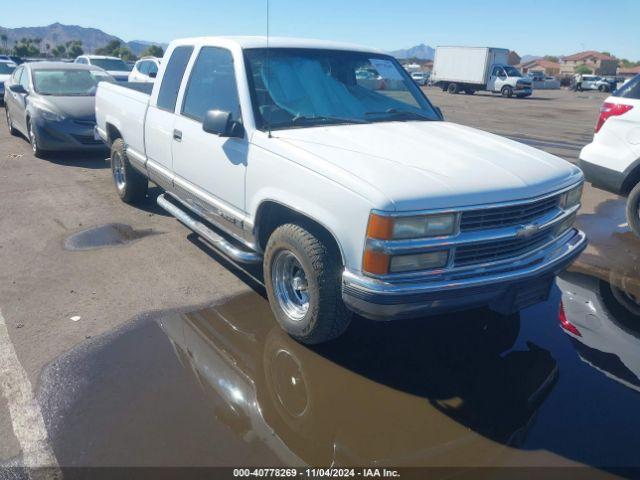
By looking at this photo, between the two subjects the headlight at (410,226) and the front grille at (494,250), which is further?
the front grille at (494,250)

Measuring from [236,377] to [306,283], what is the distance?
2.55 feet

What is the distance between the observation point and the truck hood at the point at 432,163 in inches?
121

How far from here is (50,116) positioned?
904cm

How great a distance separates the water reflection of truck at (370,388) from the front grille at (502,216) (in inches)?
41.7

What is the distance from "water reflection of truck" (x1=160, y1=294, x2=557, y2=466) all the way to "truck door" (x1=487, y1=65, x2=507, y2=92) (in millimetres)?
34735

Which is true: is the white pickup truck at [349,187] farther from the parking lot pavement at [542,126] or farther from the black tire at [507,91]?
the black tire at [507,91]

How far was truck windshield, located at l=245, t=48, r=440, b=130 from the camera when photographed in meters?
4.13

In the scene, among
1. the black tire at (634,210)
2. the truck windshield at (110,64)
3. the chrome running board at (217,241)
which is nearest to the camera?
the chrome running board at (217,241)

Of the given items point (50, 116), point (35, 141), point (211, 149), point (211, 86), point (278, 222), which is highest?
point (211, 86)

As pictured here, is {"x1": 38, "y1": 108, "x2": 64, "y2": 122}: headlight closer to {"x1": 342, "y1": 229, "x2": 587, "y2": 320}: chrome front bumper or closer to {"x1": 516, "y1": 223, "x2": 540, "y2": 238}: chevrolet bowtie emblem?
{"x1": 342, "y1": 229, "x2": 587, "y2": 320}: chrome front bumper

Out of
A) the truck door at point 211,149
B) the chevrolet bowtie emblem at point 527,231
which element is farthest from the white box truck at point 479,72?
the chevrolet bowtie emblem at point 527,231

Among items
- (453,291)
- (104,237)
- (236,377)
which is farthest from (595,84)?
(236,377)

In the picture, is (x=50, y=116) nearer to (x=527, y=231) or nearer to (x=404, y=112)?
(x=404, y=112)

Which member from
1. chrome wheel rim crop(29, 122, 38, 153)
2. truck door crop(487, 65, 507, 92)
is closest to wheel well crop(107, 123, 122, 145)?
chrome wheel rim crop(29, 122, 38, 153)
